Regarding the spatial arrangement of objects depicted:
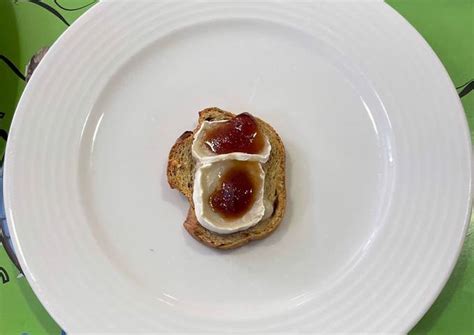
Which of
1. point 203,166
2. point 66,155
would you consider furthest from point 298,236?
point 66,155

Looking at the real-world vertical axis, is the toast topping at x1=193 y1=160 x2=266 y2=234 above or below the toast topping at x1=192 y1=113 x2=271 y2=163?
below

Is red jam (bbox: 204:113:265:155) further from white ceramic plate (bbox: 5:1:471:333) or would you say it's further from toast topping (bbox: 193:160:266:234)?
white ceramic plate (bbox: 5:1:471:333)

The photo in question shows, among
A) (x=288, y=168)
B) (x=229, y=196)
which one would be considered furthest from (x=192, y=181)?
(x=288, y=168)

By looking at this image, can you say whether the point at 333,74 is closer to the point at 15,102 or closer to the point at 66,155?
the point at 66,155

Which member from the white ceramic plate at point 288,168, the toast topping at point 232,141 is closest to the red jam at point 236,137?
the toast topping at point 232,141

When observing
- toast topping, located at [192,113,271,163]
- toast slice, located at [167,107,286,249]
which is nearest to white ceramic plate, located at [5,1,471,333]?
toast slice, located at [167,107,286,249]

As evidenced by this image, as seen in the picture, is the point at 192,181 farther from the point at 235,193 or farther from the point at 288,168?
the point at 288,168

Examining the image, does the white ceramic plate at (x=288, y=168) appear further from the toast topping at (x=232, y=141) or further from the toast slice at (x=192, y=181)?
the toast topping at (x=232, y=141)
